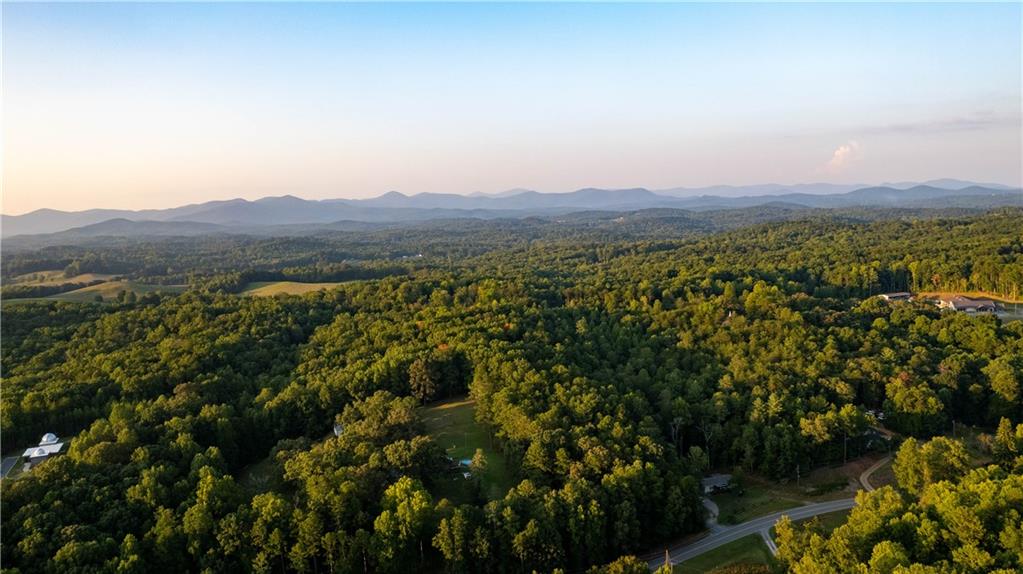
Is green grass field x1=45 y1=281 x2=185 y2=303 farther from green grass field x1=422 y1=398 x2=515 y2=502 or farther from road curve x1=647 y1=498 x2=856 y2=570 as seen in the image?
road curve x1=647 y1=498 x2=856 y2=570

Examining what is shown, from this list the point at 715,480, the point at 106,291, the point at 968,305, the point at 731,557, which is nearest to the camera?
the point at 731,557

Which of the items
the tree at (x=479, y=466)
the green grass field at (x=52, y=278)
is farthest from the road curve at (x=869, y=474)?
the green grass field at (x=52, y=278)

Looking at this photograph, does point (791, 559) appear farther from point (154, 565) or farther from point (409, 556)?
point (154, 565)

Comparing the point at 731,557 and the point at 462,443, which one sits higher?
the point at 462,443

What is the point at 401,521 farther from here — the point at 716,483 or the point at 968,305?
the point at 968,305

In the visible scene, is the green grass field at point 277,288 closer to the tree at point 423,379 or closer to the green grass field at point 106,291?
the green grass field at point 106,291

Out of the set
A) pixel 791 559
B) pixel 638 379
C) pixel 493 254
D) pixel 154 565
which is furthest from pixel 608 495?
pixel 493 254

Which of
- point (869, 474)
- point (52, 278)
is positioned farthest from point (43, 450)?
point (52, 278)

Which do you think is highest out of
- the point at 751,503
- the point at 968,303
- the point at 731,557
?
the point at 968,303
